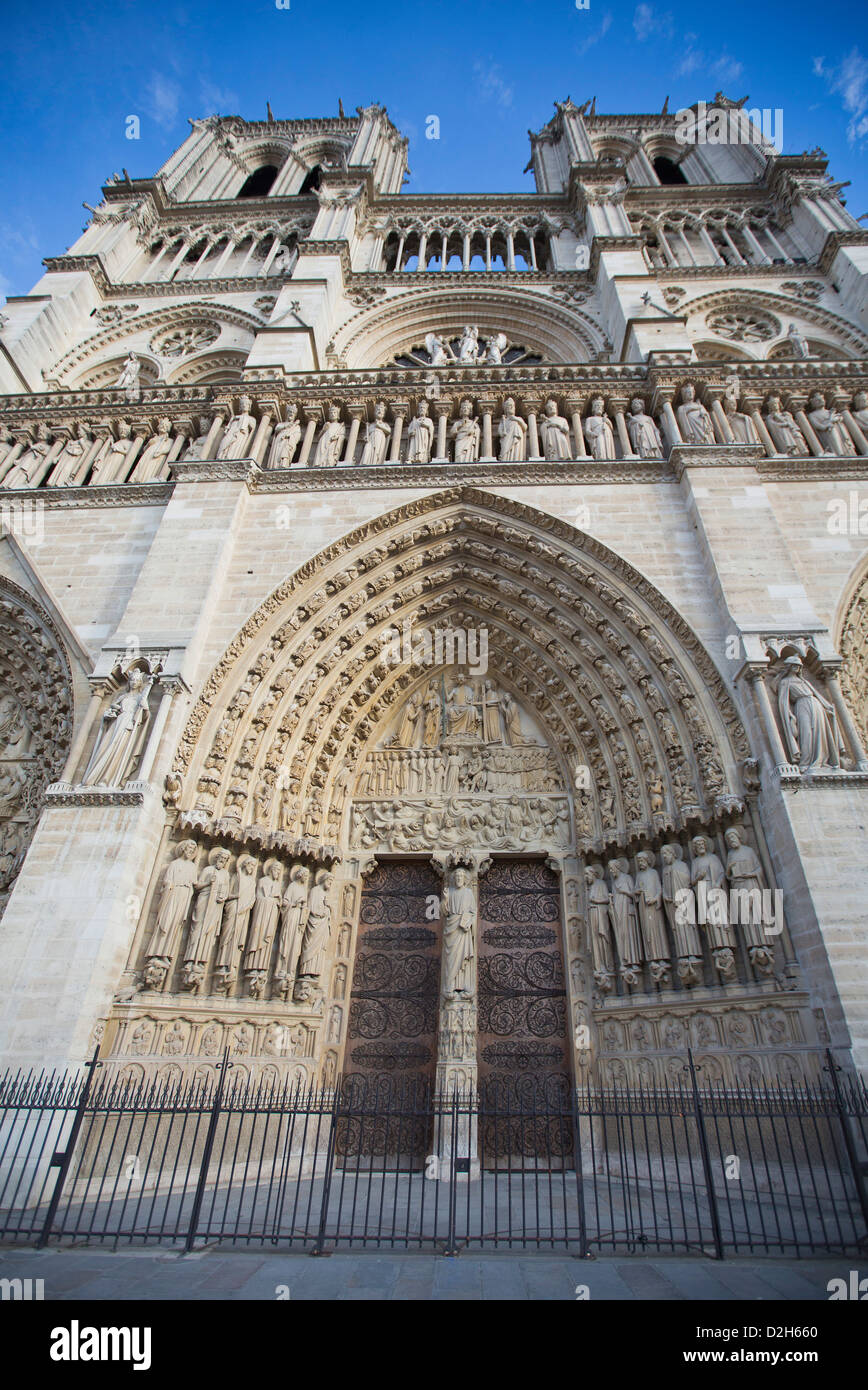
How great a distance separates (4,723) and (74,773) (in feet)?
9.17

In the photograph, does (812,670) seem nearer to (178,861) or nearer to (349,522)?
(349,522)

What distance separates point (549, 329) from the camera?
15.0 metres

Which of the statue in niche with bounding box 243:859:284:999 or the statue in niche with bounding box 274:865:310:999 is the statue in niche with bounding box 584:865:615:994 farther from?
the statue in niche with bounding box 243:859:284:999

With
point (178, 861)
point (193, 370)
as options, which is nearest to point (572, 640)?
point (178, 861)

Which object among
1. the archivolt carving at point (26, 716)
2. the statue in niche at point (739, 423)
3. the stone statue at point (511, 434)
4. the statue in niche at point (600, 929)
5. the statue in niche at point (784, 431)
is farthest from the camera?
the stone statue at point (511, 434)

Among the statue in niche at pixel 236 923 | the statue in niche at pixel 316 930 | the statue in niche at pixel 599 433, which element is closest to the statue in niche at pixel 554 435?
the statue in niche at pixel 599 433

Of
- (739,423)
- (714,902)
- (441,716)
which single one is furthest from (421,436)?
(714,902)

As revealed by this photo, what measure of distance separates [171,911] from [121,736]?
186 centimetres

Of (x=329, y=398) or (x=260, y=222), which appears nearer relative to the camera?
(x=329, y=398)

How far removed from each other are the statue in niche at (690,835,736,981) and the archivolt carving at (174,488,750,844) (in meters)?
0.44

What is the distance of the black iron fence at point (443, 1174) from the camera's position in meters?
3.85

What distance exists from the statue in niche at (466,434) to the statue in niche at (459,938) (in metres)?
5.88

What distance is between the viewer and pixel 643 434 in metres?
9.75

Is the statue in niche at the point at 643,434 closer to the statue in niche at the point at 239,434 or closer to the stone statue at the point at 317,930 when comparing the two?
the statue in niche at the point at 239,434
